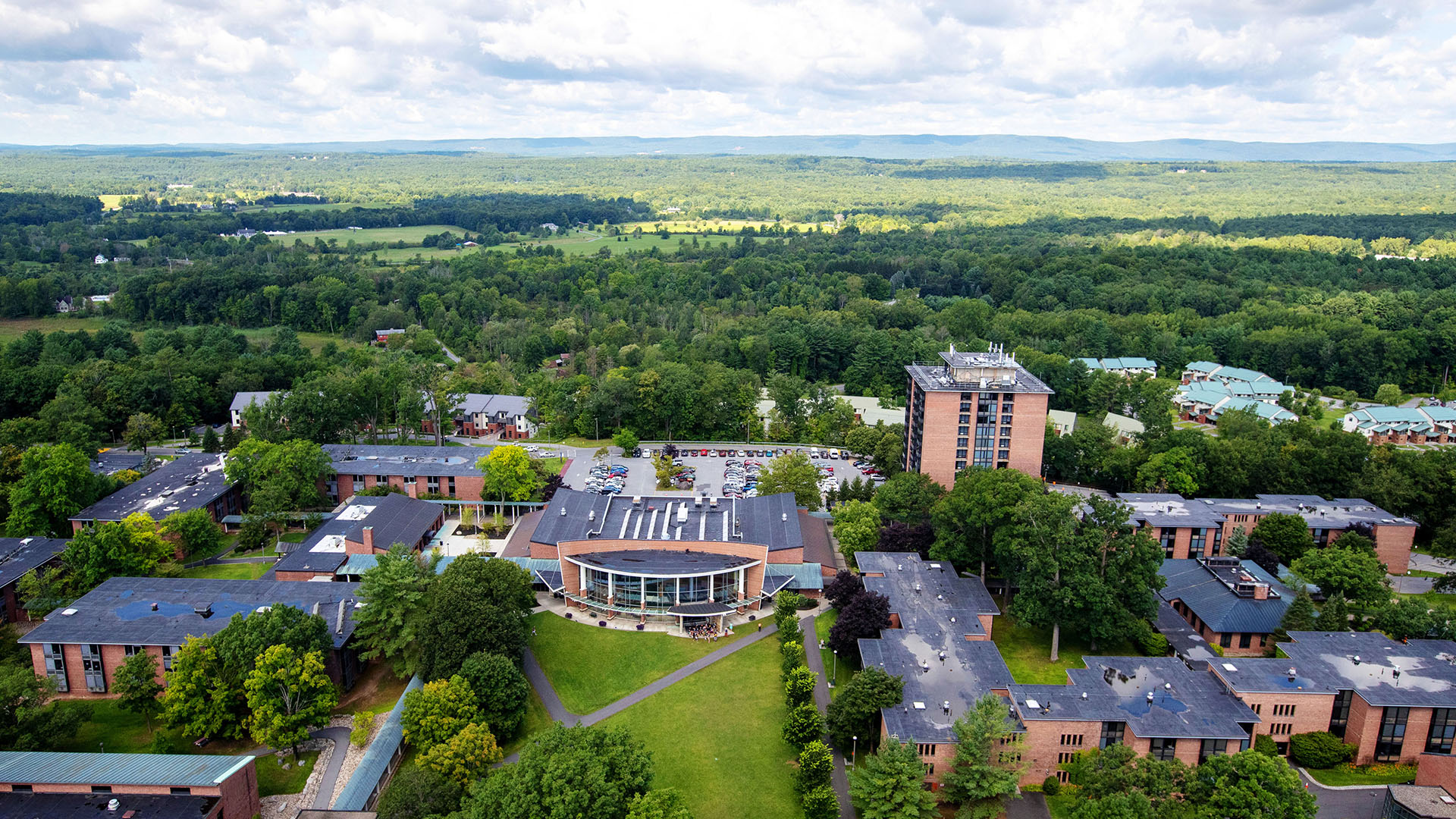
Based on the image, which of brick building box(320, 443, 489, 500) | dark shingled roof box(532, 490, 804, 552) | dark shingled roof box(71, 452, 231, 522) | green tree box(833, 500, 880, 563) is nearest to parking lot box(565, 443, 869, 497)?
brick building box(320, 443, 489, 500)

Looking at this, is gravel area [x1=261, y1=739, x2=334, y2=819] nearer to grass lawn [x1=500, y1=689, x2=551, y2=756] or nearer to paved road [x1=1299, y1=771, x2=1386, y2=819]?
grass lawn [x1=500, y1=689, x2=551, y2=756]

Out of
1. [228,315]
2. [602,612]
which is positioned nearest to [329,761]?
[602,612]

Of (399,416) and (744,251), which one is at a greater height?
(744,251)

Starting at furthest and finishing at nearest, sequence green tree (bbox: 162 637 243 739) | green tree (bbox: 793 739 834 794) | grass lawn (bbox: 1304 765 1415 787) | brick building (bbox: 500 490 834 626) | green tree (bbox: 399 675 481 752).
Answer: brick building (bbox: 500 490 834 626), green tree (bbox: 162 637 243 739), grass lawn (bbox: 1304 765 1415 787), green tree (bbox: 399 675 481 752), green tree (bbox: 793 739 834 794)

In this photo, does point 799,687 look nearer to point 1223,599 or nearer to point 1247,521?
point 1223,599

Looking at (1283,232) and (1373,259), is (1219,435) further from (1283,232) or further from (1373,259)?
(1283,232)

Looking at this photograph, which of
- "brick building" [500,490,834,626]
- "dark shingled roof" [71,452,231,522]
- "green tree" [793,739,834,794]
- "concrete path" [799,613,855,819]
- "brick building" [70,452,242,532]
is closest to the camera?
"green tree" [793,739,834,794]

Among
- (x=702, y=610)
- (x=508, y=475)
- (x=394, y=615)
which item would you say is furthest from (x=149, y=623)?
(x=702, y=610)
